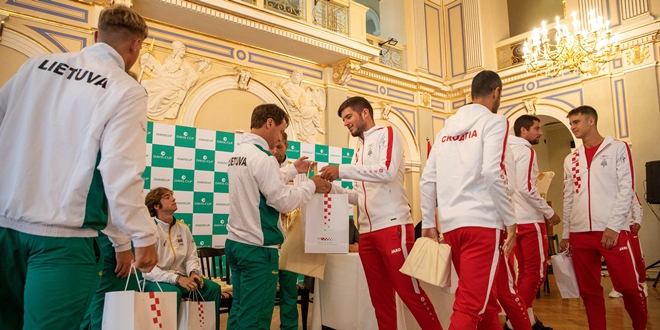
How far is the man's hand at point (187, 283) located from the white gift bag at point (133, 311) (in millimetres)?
1594

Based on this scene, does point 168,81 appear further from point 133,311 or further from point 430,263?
point 133,311

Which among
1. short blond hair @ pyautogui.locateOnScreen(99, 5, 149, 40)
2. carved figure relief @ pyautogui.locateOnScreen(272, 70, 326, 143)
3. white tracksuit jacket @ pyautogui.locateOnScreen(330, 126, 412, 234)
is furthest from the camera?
carved figure relief @ pyautogui.locateOnScreen(272, 70, 326, 143)

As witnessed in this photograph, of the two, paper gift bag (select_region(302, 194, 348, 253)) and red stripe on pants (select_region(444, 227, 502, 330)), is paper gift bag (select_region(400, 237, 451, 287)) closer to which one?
red stripe on pants (select_region(444, 227, 502, 330))

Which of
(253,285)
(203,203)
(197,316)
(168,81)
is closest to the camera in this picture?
(253,285)

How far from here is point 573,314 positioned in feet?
14.2

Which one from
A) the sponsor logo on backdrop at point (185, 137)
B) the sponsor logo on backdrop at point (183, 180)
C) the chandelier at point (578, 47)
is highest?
the chandelier at point (578, 47)

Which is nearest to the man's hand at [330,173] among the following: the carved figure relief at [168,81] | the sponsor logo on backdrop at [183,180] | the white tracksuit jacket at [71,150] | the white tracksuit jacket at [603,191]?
the white tracksuit jacket at [71,150]

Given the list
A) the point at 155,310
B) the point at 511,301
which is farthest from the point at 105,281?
the point at 511,301

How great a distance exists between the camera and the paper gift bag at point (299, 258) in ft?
10.8

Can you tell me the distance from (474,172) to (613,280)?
67.4 inches

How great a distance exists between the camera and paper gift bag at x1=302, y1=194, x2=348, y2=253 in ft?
9.20

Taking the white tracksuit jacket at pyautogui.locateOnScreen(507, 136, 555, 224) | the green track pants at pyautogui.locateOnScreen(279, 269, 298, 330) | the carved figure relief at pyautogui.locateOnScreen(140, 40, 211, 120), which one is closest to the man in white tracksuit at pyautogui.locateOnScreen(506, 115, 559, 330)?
the white tracksuit jacket at pyautogui.locateOnScreen(507, 136, 555, 224)

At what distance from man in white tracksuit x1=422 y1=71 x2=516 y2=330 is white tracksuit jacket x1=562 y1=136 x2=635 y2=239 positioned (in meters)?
1.34

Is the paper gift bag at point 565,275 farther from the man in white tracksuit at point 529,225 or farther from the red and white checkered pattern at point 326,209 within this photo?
the red and white checkered pattern at point 326,209
